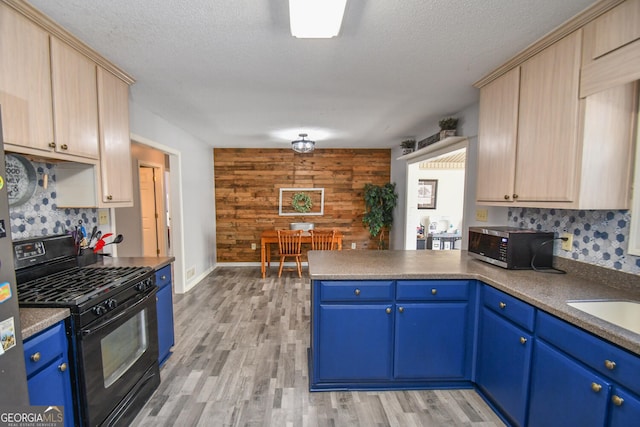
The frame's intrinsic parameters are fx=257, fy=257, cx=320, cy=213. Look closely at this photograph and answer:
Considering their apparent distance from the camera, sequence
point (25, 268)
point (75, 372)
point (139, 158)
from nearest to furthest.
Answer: point (75, 372)
point (25, 268)
point (139, 158)

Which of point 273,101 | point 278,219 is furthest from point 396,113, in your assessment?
point 278,219

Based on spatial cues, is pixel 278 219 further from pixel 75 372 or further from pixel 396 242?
pixel 75 372

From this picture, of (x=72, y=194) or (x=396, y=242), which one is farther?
(x=396, y=242)

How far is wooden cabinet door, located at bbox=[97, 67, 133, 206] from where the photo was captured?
1.76 m

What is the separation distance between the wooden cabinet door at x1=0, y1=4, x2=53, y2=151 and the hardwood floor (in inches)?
67.2

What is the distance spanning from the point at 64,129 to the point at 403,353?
8.21 feet

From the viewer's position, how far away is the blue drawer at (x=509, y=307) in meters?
1.33

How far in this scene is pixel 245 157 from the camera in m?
4.87

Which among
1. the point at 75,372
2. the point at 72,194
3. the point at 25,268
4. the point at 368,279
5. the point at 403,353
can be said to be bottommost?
the point at 403,353

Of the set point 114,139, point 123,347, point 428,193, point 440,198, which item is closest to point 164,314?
point 123,347

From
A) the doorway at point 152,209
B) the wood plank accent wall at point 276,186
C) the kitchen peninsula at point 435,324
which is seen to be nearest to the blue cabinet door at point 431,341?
the kitchen peninsula at point 435,324

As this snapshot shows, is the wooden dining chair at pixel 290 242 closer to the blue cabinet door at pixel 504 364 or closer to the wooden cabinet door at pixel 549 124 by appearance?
the blue cabinet door at pixel 504 364

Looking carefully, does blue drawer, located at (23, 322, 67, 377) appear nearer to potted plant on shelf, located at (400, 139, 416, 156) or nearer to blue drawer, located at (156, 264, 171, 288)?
blue drawer, located at (156, 264, 171, 288)

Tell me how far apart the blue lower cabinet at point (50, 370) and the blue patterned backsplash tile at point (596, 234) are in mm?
2816
